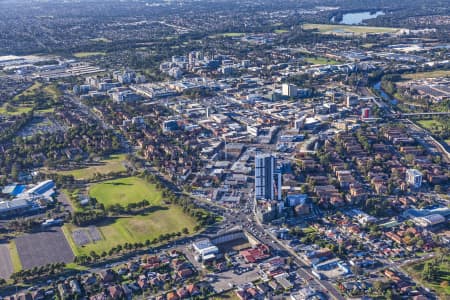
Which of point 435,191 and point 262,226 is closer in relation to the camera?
point 262,226

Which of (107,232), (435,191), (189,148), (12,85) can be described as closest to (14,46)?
(12,85)

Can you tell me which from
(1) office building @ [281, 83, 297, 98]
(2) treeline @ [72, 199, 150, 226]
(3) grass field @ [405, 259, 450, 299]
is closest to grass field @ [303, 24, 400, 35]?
(1) office building @ [281, 83, 297, 98]

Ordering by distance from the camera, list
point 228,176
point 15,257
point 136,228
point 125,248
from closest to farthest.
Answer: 1. point 15,257
2. point 125,248
3. point 136,228
4. point 228,176

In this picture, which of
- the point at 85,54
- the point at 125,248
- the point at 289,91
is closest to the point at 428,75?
the point at 289,91

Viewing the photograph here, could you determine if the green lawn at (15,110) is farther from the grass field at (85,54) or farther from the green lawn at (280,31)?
the green lawn at (280,31)

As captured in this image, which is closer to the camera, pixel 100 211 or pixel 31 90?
pixel 100 211

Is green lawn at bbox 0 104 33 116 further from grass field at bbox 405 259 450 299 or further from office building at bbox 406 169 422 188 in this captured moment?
grass field at bbox 405 259 450 299

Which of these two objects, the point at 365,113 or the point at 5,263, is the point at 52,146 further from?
the point at 365,113

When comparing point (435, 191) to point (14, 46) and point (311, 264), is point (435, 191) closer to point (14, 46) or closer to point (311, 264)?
point (311, 264)

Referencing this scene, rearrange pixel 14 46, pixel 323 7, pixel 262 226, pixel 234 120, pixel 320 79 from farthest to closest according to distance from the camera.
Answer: pixel 323 7
pixel 14 46
pixel 320 79
pixel 234 120
pixel 262 226
